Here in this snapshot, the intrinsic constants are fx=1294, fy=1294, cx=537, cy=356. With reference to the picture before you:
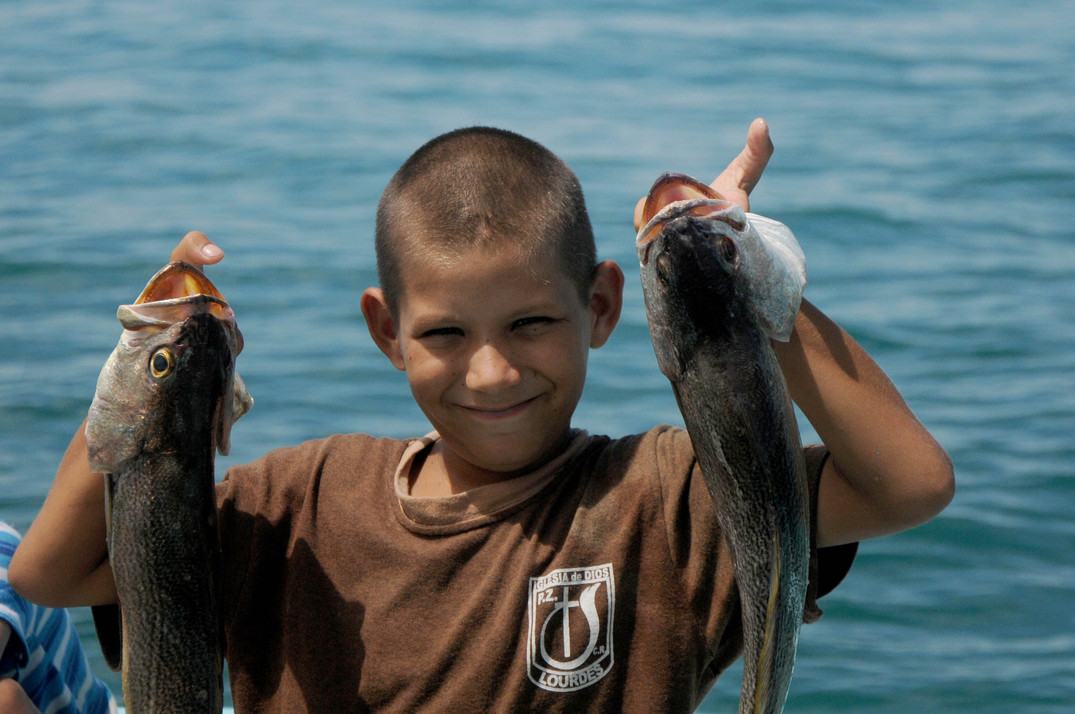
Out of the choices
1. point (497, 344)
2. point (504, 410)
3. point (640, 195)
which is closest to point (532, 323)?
point (497, 344)

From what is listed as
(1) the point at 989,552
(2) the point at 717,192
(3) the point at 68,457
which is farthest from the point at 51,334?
(2) the point at 717,192

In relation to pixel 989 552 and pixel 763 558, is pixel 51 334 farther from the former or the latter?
pixel 763 558

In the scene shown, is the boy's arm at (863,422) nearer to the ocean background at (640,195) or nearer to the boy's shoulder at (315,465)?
the boy's shoulder at (315,465)

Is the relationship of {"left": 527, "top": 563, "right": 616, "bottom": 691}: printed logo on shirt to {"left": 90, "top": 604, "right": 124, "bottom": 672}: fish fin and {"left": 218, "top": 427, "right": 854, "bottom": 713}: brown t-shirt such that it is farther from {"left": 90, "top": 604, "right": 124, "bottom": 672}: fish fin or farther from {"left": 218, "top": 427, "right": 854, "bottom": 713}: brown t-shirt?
{"left": 90, "top": 604, "right": 124, "bottom": 672}: fish fin

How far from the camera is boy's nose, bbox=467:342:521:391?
7.25ft

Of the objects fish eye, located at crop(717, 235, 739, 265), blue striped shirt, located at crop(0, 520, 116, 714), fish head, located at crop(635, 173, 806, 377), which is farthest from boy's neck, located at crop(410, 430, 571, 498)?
blue striped shirt, located at crop(0, 520, 116, 714)

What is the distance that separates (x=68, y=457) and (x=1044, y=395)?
640 centimetres

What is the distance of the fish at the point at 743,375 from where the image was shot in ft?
5.96

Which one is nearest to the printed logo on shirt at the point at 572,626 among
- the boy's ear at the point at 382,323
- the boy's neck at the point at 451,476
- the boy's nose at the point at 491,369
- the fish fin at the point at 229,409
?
the boy's neck at the point at 451,476

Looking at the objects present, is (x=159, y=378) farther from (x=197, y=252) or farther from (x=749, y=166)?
(x=749, y=166)

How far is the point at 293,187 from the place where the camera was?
11422mm

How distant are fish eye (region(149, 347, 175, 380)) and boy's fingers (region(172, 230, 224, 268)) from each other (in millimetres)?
173

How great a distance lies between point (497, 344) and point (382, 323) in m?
0.33

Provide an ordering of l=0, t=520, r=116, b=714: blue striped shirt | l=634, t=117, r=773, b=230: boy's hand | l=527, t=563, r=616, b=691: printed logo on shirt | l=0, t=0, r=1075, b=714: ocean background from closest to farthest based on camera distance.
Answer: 1. l=634, t=117, r=773, b=230: boy's hand
2. l=527, t=563, r=616, b=691: printed logo on shirt
3. l=0, t=520, r=116, b=714: blue striped shirt
4. l=0, t=0, r=1075, b=714: ocean background
